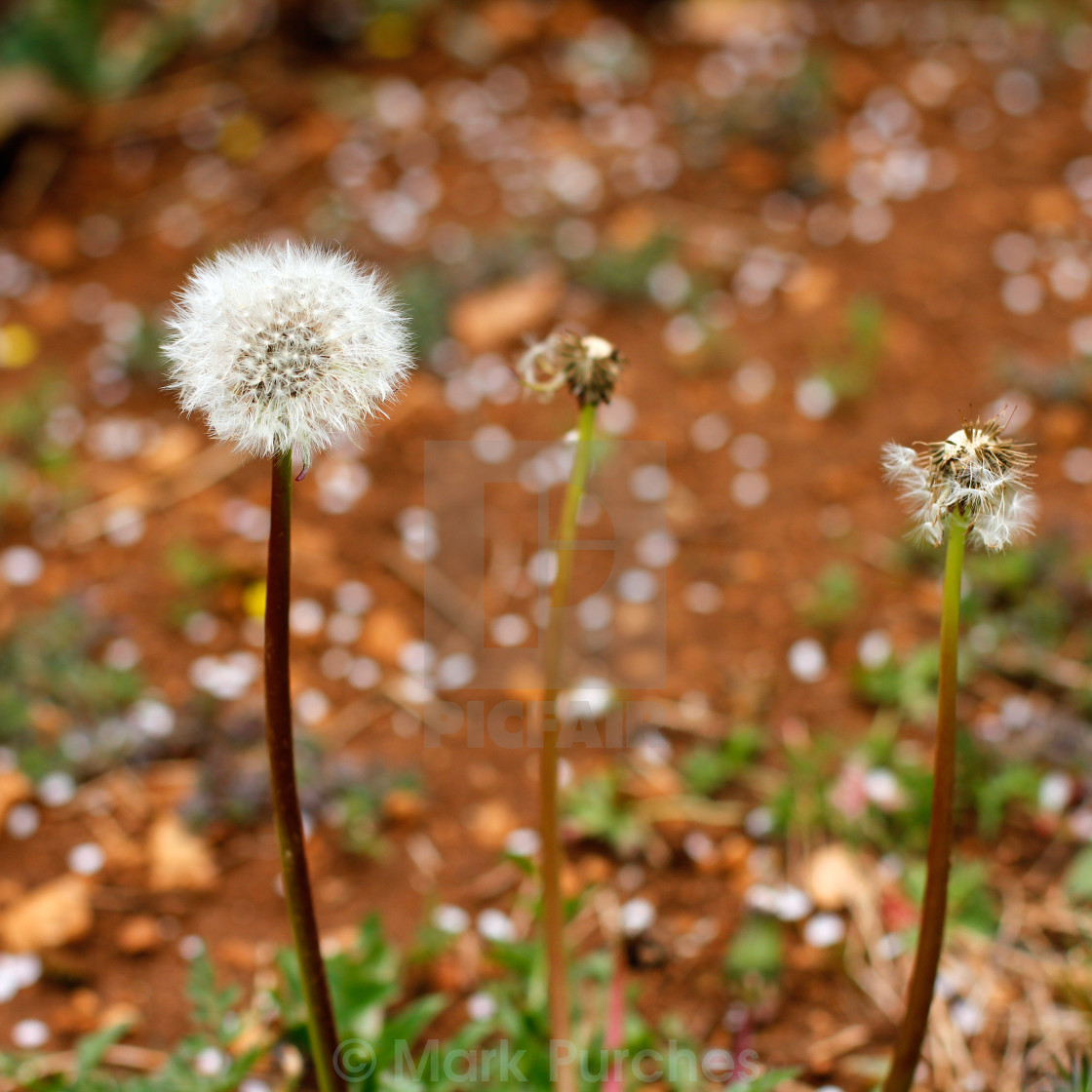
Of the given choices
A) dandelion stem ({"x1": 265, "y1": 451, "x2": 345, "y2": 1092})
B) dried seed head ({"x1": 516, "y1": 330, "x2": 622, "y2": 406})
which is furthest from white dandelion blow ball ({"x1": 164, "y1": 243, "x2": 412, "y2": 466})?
dried seed head ({"x1": 516, "y1": 330, "x2": 622, "y2": 406})

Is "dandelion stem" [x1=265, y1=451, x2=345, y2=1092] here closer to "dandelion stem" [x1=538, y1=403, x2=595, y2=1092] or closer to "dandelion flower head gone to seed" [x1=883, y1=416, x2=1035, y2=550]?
"dandelion stem" [x1=538, y1=403, x2=595, y2=1092]

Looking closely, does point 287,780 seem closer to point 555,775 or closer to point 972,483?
point 555,775

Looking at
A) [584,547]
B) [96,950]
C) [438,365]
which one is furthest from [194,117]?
[96,950]

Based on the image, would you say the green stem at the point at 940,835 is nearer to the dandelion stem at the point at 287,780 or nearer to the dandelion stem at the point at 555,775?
the dandelion stem at the point at 555,775

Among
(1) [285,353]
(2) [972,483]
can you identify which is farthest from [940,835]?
(1) [285,353]

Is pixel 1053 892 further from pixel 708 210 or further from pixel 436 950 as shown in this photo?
pixel 708 210
